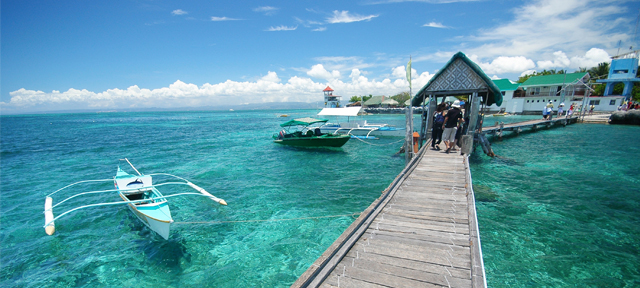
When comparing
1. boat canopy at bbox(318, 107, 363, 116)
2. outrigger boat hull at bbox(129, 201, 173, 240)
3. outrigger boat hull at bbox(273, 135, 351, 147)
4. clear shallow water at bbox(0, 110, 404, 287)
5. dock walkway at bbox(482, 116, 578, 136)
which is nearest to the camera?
clear shallow water at bbox(0, 110, 404, 287)

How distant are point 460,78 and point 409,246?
11059 millimetres

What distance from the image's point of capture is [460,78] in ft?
39.7

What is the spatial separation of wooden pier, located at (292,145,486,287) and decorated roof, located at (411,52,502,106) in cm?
786

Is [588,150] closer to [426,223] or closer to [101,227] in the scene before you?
[426,223]

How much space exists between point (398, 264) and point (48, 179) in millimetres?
20743

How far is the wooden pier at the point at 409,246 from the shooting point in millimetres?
3043

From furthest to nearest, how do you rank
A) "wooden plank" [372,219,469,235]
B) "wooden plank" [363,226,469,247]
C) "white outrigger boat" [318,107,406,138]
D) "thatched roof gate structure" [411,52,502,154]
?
1. "white outrigger boat" [318,107,406,138]
2. "thatched roof gate structure" [411,52,502,154]
3. "wooden plank" [372,219,469,235]
4. "wooden plank" [363,226,469,247]

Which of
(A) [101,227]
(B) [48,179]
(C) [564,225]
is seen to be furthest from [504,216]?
Answer: (B) [48,179]

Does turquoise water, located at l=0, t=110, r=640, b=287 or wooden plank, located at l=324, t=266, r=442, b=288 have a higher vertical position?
wooden plank, located at l=324, t=266, r=442, b=288

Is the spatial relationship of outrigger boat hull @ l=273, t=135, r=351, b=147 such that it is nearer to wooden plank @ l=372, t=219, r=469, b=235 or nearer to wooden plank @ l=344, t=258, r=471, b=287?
wooden plank @ l=372, t=219, r=469, b=235

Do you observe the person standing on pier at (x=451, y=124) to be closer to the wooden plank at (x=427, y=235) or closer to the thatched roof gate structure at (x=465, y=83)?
the thatched roof gate structure at (x=465, y=83)

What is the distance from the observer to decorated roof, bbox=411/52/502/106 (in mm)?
11602

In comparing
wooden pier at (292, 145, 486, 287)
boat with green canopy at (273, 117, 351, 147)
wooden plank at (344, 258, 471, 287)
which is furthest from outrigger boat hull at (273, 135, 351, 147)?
wooden plank at (344, 258, 471, 287)

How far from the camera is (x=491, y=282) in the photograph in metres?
5.45
